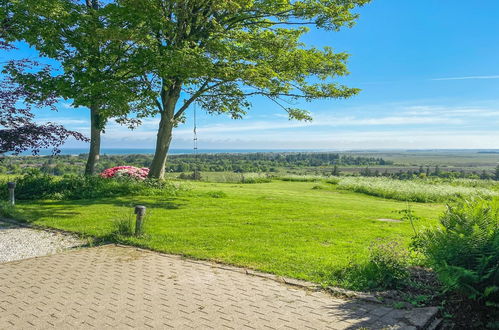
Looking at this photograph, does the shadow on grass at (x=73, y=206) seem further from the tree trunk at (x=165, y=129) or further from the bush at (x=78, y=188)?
the tree trunk at (x=165, y=129)

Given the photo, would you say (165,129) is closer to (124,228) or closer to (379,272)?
(124,228)

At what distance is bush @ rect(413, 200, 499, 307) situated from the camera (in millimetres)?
3994

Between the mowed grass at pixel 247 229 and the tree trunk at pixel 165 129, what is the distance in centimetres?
269

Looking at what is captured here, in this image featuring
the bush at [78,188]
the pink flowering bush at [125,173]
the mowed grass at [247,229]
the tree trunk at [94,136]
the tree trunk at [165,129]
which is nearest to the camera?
the mowed grass at [247,229]

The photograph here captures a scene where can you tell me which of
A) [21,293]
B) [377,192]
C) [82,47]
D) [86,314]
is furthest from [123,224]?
[377,192]

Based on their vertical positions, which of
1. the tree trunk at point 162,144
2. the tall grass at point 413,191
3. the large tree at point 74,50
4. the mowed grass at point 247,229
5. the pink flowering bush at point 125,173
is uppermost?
the large tree at point 74,50

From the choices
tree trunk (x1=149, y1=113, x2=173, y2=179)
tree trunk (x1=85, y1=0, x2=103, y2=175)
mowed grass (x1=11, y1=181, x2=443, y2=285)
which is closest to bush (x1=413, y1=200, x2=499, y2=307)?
mowed grass (x1=11, y1=181, x2=443, y2=285)

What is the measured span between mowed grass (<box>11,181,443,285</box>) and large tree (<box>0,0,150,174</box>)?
3.81m

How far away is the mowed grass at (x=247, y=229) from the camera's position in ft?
20.4

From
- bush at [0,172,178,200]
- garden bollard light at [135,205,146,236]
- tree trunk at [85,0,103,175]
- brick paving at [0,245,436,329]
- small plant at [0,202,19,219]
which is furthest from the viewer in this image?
tree trunk at [85,0,103,175]

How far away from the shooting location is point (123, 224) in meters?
7.83

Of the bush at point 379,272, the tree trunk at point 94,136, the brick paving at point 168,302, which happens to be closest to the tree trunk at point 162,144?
the tree trunk at point 94,136

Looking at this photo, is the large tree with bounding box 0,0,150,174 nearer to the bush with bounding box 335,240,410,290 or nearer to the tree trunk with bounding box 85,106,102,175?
the tree trunk with bounding box 85,106,102,175

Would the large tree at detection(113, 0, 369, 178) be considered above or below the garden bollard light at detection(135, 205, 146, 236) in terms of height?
above
